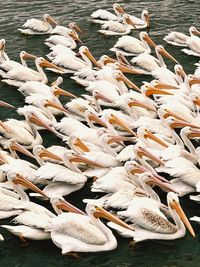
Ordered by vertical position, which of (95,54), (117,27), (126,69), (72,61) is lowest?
(95,54)

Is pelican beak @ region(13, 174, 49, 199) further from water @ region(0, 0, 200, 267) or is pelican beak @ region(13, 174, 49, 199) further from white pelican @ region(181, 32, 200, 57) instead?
white pelican @ region(181, 32, 200, 57)

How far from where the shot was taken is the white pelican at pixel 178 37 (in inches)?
595

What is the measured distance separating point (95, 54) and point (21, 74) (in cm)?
298

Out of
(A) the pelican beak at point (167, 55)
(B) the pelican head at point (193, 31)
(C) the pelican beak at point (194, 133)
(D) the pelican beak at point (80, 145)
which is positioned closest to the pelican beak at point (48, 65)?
(A) the pelican beak at point (167, 55)

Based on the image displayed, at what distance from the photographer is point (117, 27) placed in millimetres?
16125

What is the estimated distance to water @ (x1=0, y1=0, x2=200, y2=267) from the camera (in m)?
7.78

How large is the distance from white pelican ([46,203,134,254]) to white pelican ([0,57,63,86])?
5.83 metres

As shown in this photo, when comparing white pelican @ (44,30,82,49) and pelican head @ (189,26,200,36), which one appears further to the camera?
pelican head @ (189,26,200,36)

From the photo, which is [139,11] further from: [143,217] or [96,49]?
[143,217]

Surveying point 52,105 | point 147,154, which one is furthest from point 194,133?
point 52,105

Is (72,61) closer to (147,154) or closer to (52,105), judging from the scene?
(52,105)

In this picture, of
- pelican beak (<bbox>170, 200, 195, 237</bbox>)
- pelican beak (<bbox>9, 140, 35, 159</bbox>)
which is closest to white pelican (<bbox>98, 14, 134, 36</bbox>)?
pelican beak (<bbox>9, 140, 35, 159</bbox>)

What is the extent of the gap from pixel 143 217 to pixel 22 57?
285 inches

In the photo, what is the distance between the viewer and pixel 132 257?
782 centimetres
